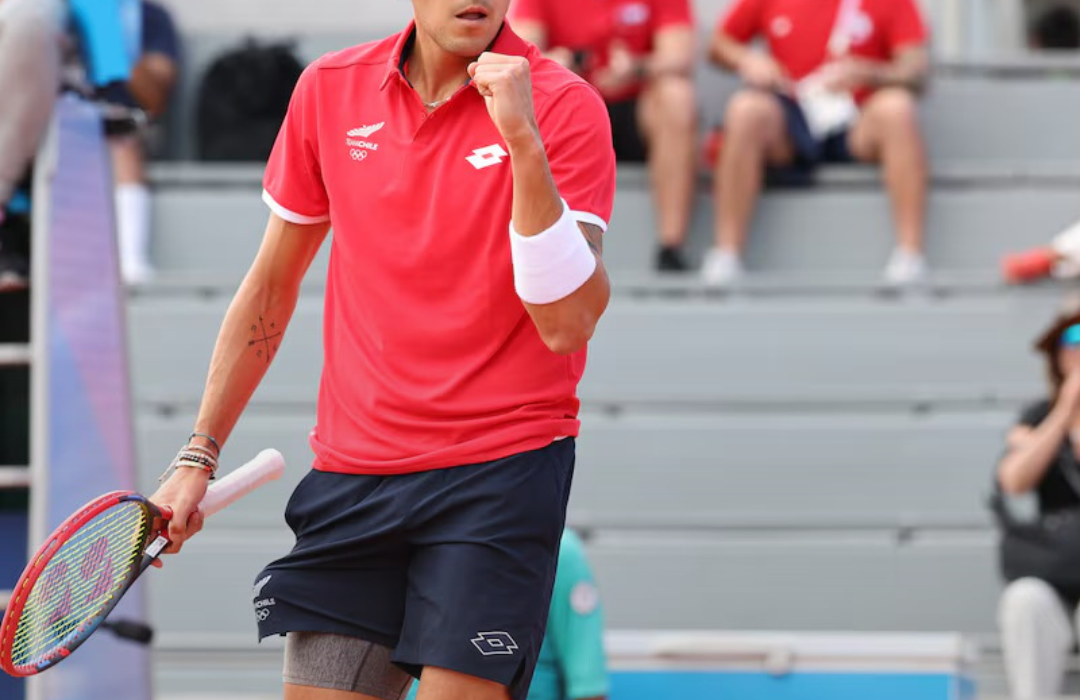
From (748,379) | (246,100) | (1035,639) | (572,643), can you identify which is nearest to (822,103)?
(748,379)

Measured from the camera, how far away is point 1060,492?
5.84 metres

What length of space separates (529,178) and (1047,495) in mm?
3881

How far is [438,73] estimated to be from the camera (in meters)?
2.72

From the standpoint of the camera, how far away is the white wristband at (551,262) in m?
2.42

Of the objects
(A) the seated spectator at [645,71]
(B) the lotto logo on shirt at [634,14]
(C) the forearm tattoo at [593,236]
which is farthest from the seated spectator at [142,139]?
(C) the forearm tattoo at [593,236]

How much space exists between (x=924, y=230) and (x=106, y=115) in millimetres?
3912

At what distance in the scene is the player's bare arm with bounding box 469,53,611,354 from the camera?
7.86 ft

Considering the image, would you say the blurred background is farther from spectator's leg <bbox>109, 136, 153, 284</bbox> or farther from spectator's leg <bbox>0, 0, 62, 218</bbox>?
spectator's leg <bbox>0, 0, 62, 218</bbox>

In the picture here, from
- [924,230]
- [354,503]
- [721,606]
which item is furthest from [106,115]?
[924,230]

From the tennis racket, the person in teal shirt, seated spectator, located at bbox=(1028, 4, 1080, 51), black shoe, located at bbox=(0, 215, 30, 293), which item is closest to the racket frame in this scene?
the tennis racket

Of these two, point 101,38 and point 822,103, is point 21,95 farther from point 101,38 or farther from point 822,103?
point 822,103

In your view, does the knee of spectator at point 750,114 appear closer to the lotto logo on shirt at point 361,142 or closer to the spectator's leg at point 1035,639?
the spectator's leg at point 1035,639

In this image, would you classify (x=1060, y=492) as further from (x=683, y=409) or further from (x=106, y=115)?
(x=106, y=115)

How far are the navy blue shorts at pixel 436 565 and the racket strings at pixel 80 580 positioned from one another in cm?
21
